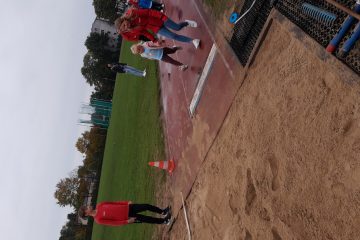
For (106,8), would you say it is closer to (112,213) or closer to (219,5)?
(219,5)

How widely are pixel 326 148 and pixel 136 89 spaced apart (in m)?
17.0

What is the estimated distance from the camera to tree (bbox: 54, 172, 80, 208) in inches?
2058

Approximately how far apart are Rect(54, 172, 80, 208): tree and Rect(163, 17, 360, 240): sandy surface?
4838 centimetres

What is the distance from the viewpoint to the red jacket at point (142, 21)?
7738 mm

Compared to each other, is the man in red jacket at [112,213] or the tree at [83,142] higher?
the man in red jacket at [112,213]

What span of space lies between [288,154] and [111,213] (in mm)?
5045

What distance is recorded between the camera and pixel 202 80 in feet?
28.0

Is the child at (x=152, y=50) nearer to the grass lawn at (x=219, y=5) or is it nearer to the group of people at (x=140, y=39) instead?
the group of people at (x=140, y=39)

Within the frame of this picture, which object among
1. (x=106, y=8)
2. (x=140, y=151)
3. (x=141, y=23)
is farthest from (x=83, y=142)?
(x=141, y=23)

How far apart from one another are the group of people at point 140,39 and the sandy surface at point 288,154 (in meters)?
2.35

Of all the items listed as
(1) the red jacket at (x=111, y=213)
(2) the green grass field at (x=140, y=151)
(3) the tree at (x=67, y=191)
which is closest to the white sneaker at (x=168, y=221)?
(1) the red jacket at (x=111, y=213)

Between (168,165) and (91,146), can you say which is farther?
(91,146)

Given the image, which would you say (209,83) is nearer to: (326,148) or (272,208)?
(272,208)

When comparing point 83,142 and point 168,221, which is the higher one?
point 168,221
